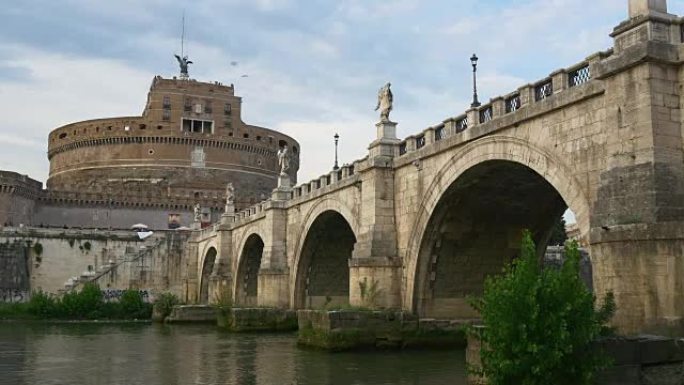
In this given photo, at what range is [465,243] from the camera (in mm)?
22891

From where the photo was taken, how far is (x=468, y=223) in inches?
885

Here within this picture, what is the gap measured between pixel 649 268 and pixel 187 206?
206 ft

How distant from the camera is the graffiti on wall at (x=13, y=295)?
49.2 m

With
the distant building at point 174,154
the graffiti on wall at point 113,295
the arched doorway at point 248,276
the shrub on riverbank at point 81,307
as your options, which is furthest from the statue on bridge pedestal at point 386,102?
the distant building at point 174,154

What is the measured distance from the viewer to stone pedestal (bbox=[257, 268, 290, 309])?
110 ft

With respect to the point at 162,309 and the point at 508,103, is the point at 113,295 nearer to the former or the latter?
the point at 162,309

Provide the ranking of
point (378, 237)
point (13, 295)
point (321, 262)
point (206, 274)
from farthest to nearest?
point (206, 274)
point (13, 295)
point (321, 262)
point (378, 237)

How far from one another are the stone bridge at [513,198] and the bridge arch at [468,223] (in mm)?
47

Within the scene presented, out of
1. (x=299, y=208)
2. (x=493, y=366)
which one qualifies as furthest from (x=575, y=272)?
(x=299, y=208)

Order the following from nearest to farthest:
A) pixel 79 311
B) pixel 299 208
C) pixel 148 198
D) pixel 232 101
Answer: pixel 299 208
pixel 79 311
pixel 148 198
pixel 232 101

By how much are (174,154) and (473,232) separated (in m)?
61.0

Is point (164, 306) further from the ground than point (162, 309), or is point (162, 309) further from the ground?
point (164, 306)

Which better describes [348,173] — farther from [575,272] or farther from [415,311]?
[575,272]

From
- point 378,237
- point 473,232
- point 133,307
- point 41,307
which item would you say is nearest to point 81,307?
point 41,307
